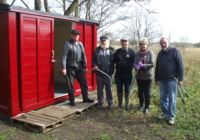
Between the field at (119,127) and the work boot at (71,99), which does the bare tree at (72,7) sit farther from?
the field at (119,127)

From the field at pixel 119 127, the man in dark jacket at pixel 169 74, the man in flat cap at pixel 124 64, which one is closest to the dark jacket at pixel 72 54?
the man in flat cap at pixel 124 64

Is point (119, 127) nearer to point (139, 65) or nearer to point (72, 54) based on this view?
point (139, 65)

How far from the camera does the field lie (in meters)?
6.53

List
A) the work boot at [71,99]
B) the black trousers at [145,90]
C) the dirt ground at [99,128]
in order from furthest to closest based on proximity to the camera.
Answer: the work boot at [71,99]
the black trousers at [145,90]
the dirt ground at [99,128]

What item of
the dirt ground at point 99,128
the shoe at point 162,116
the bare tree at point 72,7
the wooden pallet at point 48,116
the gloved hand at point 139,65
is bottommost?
the dirt ground at point 99,128

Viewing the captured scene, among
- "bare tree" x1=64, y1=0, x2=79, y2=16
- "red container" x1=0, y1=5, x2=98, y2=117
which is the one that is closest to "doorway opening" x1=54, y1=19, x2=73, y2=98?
"red container" x1=0, y1=5, x2=98, y2=117

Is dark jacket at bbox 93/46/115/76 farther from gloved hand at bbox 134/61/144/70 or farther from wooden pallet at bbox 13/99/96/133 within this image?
wooden pallet at bbox 13/99/96/133

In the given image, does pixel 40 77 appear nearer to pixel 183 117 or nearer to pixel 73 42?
pixel 73 42

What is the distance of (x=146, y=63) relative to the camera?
7766 mm

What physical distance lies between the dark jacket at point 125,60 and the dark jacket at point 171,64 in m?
0.97

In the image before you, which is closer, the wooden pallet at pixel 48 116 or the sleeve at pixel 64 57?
the wooden pallet at pixel 48 116

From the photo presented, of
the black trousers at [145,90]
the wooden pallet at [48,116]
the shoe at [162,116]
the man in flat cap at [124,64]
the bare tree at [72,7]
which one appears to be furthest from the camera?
the bare tree at [72,7]

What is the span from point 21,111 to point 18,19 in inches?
80.2

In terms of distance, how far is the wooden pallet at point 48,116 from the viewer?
689cm
